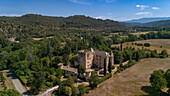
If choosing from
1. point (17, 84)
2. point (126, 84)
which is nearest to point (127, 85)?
point (126, 84)

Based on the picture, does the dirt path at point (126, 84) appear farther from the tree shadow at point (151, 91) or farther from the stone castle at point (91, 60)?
the stone castle at point (91, 60)

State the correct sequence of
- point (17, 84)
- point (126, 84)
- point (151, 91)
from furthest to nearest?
point (17, 84) → point (126, 84) → point (151, 91)

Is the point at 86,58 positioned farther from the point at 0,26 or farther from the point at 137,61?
the point at 0,26

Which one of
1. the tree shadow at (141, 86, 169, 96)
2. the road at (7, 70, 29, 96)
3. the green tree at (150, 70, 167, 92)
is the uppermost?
the green tree at (150, 70, 167, 92)

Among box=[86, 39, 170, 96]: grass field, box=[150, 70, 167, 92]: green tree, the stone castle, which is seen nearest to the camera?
box=[150, 70, 167, 92]: green tree

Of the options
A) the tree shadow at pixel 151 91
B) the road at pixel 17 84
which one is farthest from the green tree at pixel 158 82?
the road at pixel 17 84

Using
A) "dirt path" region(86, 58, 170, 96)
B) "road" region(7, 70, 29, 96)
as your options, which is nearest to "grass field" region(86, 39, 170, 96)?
"dirt path" region(86, 58, 170, 96)

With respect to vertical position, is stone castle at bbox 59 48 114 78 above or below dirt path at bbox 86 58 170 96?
above

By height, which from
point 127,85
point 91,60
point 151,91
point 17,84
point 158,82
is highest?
point 91,60

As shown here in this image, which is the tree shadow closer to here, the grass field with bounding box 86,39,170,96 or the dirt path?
the grass field with bounding box 86,39,170,96

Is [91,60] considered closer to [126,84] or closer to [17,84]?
[126,84]

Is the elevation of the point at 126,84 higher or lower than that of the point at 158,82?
lower
